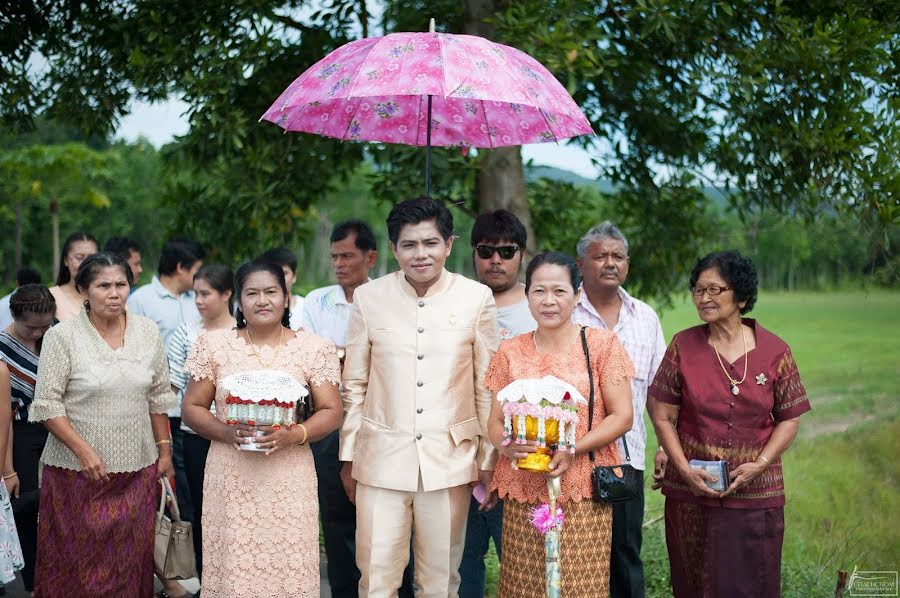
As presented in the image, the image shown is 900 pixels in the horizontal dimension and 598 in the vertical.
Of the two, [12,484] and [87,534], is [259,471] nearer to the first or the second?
[87,534]

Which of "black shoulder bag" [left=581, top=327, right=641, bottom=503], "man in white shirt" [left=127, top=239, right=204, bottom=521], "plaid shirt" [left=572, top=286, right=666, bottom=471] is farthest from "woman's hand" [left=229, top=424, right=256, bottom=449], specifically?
"man in white shirt" [left=127, top=239, right=204, bottom=521]

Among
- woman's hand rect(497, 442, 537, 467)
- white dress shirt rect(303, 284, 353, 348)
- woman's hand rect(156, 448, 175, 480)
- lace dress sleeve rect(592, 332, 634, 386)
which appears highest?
white dress shirt rect(303, 284, 353, 348)

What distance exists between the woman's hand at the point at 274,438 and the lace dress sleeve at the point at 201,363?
52 cm

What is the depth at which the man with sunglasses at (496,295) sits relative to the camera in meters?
4.60

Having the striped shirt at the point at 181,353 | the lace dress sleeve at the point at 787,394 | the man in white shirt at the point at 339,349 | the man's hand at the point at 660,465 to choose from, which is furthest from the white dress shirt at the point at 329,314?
the lace dress sleeve at the point at 787,394

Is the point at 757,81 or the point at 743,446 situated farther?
the point at 757,81

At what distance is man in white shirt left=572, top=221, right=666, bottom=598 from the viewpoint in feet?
15.3

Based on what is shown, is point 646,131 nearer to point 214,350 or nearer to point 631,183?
point 631,183

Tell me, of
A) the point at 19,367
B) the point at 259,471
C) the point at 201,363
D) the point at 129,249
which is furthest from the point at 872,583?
the point at 129,249

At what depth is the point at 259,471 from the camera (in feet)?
13.4

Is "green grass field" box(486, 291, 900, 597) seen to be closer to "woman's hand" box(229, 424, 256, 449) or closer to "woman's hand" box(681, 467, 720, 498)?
"woman's hand" box(681, 467, 720, 498)

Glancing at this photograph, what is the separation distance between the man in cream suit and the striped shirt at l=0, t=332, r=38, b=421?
2118 mm

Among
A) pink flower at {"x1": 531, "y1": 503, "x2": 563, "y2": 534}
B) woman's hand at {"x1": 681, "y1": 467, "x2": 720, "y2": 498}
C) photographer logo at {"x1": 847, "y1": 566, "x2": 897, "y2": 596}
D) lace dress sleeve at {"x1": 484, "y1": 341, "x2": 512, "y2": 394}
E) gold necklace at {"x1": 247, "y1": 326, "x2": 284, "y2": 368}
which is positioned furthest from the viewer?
photographer logo at {"x1": 847, "y1": 566, "x2": 897, "y2": 596}

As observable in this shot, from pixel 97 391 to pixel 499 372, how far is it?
79.4 inches
